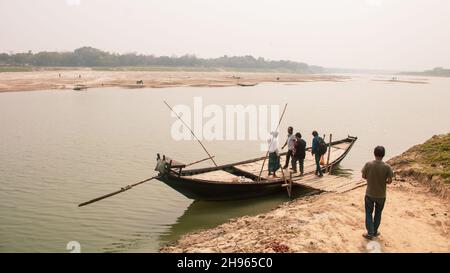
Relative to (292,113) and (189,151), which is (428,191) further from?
(292,113)

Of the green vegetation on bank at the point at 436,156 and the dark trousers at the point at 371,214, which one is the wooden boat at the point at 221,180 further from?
the dark trousers at the point at 371,214

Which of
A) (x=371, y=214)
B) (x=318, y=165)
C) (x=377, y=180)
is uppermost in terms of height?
(x=377, y=180)

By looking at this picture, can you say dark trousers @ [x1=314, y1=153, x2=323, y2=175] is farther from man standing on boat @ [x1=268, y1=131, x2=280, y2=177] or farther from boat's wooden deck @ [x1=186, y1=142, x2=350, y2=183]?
man standing on boat @ [x1=268, y1=131, x2=280, y2=177]

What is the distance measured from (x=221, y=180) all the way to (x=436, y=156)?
23.9 ft

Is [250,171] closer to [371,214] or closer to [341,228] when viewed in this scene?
[341,228]

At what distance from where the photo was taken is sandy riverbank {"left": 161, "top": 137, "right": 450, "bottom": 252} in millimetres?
6918

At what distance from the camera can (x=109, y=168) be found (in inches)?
615

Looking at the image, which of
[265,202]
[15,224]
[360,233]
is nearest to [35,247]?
[15,224]

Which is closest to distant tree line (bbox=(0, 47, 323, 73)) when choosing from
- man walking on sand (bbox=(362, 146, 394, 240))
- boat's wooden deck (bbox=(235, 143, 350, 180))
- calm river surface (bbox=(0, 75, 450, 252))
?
calm river surface (bbox=(0, 75, 450, 252))

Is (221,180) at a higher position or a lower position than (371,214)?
lower

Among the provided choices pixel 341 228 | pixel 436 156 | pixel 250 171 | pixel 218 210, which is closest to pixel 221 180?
pixel 218 210

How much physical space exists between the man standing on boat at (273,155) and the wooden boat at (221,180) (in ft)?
1.10

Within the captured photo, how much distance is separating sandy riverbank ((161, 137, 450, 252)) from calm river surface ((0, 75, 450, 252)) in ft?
6.59

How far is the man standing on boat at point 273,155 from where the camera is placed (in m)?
12.5
